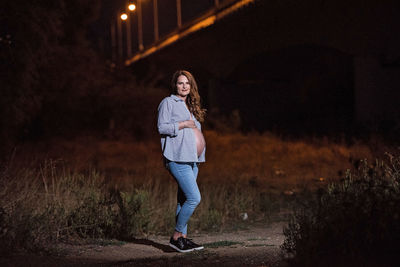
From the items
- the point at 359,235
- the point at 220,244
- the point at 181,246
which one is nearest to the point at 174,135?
the point at 181,246

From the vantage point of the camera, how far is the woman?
700 cm

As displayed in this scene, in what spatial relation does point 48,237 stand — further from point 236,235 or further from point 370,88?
point 370,88

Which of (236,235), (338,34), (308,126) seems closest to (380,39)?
(338,34)

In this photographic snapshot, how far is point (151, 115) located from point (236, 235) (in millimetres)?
19609

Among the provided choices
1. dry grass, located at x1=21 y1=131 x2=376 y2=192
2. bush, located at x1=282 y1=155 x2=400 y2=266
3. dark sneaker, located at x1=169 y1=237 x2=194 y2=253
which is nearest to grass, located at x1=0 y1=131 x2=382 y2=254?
dry grass, located at x1=21 y1=131 x2=376 y2=192

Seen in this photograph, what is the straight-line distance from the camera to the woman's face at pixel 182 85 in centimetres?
722

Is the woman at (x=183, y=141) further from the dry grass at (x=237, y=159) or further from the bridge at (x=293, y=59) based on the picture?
the bridge at (x=293, y=59)

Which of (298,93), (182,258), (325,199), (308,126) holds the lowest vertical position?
(182,258)

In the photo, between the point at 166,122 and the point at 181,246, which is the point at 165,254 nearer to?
the point at 181,246

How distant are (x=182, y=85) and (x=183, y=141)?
0.66 m

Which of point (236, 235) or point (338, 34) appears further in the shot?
point (338, 34)

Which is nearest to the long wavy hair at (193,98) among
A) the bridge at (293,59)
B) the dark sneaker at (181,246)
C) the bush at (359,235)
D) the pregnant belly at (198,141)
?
the pregnant belly at (198,141)

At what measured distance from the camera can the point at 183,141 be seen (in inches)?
276

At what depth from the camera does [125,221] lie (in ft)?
29.5
